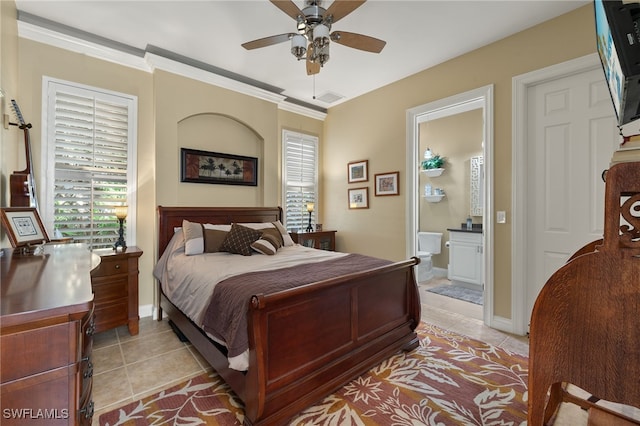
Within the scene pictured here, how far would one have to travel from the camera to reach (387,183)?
13.7 ft

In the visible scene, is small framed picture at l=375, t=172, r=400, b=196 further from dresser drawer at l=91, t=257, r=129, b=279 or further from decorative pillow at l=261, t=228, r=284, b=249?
dresser drawer at l=91, t=257, r=129, b=279

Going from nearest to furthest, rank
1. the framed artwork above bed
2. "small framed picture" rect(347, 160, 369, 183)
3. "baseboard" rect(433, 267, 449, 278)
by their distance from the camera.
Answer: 1. the framed artwork above bed
2. "small framed picture" rect(347, 160, 369, 183)
3. "baseboard" rect(433, 267, 449, 278)

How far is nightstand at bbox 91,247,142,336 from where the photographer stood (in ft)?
8.72

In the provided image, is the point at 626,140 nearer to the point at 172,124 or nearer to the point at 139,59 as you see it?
the point at 172,124

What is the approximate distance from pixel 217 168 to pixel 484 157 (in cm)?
335

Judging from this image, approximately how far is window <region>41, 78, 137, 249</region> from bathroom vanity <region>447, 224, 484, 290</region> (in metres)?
4.69

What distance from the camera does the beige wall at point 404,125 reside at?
273 centimetres

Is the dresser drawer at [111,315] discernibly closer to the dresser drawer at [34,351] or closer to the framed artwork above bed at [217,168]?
the framed artwork above bed at [217,168]

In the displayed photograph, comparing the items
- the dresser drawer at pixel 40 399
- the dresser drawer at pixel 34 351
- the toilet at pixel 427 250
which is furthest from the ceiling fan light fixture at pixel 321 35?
the toilet at pixel 427 250

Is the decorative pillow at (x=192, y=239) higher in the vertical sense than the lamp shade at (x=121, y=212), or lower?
lower

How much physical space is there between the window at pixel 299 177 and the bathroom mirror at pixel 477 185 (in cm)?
280

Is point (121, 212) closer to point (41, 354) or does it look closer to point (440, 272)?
point (41, 354)

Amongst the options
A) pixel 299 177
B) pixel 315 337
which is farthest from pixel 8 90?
pixel 299 177

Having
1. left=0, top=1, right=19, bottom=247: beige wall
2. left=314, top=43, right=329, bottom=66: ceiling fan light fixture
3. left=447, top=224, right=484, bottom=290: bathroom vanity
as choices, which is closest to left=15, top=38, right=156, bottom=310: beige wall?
left=0, top=1, right=19, bottom=247: beige wall
